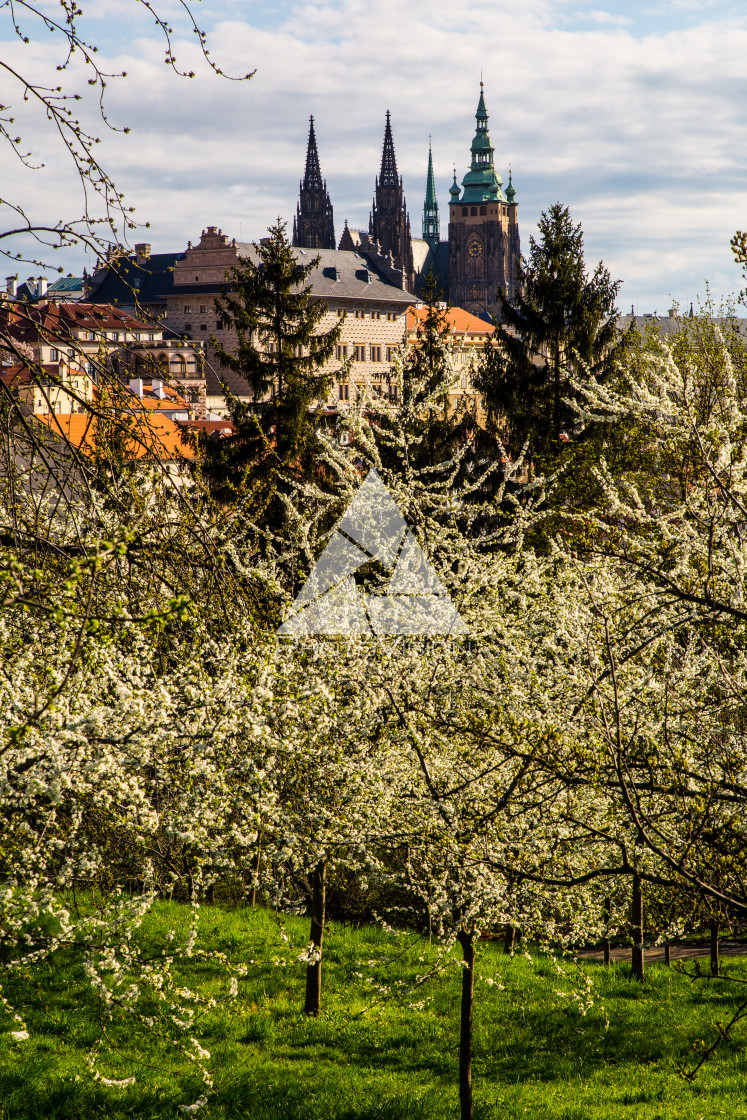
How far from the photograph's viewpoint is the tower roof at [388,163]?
14300cm

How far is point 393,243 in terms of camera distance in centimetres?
14300

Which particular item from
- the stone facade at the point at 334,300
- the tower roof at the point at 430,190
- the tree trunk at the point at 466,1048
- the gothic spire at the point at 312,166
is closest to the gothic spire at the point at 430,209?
the tower roof at the point at 430,190

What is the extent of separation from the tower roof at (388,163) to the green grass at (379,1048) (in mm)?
145442

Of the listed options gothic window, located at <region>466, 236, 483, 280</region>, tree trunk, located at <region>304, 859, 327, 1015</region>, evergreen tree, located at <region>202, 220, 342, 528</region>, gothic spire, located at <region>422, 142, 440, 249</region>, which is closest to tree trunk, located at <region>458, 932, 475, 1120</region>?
tree trunk, located at <region>304, 859, 327, 1015</region>

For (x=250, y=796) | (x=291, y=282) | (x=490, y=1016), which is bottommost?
(x=490, y=1016)

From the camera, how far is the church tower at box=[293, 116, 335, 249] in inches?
5266

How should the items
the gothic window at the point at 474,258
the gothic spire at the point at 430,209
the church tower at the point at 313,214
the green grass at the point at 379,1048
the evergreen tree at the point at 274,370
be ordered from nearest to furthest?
the green grass at the point at 379,1048, the evergreen tree at the point at 274,370, the church tower at the point at 313,214, the gothic window at the point at 474,258, the gothic spire at the point at 430,209

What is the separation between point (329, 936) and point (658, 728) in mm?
5734

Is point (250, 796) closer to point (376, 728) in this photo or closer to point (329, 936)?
point (376, 728)

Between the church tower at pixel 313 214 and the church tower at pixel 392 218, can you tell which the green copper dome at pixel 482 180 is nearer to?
the church tower at pixel 392 218

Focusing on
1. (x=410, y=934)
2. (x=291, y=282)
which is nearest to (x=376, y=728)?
(x=410, y=934)

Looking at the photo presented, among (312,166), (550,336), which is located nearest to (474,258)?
(312,166)

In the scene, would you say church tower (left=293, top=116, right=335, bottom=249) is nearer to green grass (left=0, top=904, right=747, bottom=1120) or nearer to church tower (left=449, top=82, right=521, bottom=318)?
church tower (left=449, top=82, right=521, bottom=318)

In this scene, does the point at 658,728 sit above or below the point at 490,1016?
above
